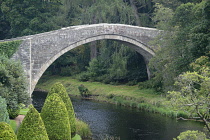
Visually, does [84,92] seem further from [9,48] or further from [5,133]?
[5,133]

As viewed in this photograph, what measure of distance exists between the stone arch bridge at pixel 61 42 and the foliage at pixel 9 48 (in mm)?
260

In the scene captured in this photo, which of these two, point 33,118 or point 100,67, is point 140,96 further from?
point 33,118

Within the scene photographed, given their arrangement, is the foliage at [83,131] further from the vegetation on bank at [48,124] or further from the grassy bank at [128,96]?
the grassy bank at [128,96]

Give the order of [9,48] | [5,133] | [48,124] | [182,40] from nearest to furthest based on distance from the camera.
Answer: [5,133] < [48,124] < [9,48] < [182,40]

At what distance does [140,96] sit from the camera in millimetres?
25234

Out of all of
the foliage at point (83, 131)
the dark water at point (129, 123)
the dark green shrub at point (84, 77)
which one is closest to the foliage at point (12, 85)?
the foliage at point (83, 131)

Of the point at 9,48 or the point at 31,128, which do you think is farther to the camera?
the point at 9,48

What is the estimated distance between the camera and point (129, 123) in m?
19.3

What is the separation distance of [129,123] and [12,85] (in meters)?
7.15

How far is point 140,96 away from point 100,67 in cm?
862

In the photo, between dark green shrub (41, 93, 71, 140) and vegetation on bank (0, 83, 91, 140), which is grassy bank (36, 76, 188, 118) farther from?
dark green shrub (41, 93, 71, 140)

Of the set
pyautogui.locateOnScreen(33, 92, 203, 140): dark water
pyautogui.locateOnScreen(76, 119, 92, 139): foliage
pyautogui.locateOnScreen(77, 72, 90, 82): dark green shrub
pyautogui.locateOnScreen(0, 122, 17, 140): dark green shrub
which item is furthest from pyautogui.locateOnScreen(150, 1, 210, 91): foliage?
pyautogui.locateOnScreen(0, 122, 17, 140): dark green shrub

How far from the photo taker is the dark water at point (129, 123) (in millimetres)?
16922

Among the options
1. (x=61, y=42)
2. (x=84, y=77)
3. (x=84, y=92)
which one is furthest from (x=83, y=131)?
(x=84, y=77)
